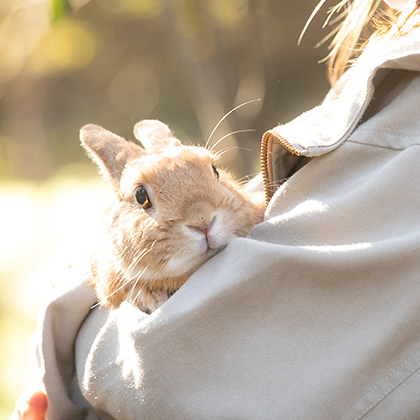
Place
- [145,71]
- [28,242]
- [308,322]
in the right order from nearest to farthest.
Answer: [308,322] → [28,242] → [145,71]

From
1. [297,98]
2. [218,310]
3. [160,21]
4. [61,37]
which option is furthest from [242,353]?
[61,37]

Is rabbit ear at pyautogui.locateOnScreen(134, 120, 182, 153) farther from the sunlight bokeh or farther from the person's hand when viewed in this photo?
the sunlight bokeh

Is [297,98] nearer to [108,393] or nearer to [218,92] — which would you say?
[218,92]

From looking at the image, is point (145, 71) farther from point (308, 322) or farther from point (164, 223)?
point (308, 322)

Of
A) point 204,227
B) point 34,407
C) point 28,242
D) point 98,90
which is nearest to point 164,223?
point 204,227

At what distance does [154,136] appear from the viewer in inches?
67.2

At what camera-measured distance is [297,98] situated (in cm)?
436

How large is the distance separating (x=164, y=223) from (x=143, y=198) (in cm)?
13

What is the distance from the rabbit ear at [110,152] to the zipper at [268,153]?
467 millimetres

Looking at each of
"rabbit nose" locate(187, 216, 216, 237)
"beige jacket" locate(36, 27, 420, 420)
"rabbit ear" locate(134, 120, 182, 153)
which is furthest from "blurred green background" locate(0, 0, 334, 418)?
"beige jacket" locate(36, 27, 420, 420)

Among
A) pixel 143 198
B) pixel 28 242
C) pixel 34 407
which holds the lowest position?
pixel 28 242

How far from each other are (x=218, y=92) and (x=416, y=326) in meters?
2.86

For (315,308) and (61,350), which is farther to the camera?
(61,350)

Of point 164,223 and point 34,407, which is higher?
point 164,223
